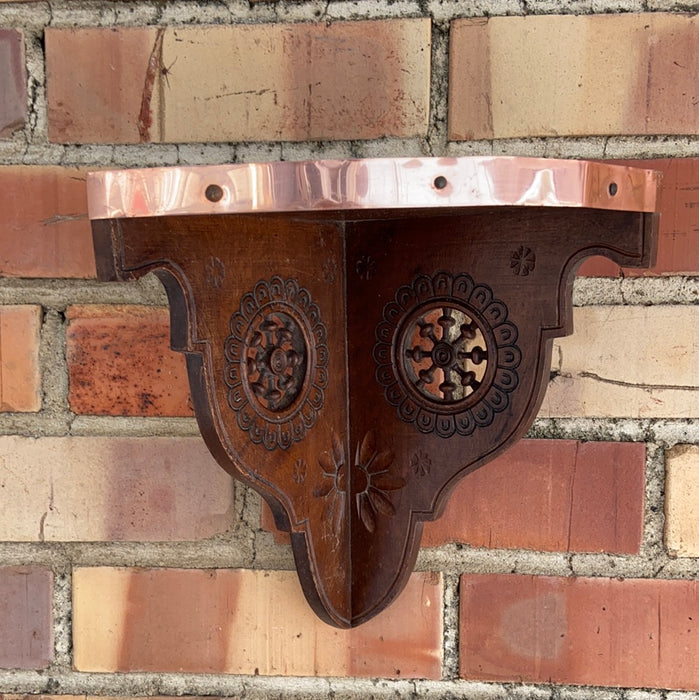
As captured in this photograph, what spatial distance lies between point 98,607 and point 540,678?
36cm

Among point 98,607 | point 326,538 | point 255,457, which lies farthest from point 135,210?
point 98,607

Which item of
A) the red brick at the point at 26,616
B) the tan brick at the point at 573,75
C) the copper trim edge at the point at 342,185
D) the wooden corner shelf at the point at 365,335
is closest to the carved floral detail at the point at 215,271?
the wooden corner shelf at the point at 365,335

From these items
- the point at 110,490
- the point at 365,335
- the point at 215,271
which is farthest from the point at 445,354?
the point at 110,490

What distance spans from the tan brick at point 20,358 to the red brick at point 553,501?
332 mm

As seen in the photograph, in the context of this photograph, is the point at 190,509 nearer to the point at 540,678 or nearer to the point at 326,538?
the point at 326,538

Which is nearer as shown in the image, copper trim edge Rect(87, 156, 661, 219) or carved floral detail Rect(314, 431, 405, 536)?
copper trim edge Rect(87, 156, 661, 219)

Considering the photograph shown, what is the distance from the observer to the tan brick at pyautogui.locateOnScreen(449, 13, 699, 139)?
0.64 metres

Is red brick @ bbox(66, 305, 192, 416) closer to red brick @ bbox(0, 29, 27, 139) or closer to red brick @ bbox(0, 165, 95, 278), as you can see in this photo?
red brick @ bbox(0, 165, 95, 278)

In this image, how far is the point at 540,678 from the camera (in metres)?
0.70

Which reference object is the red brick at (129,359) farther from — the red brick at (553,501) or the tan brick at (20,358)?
the red brick at (553,501)

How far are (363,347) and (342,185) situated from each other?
26cm

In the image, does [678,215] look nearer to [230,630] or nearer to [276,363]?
[276,363]

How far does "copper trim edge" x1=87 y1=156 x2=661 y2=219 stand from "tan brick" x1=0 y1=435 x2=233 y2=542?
31 cm

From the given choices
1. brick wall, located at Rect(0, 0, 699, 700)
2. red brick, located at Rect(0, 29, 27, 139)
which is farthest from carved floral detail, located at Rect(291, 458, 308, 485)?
red brick, located at Rect(0, 29, 27, 139)
